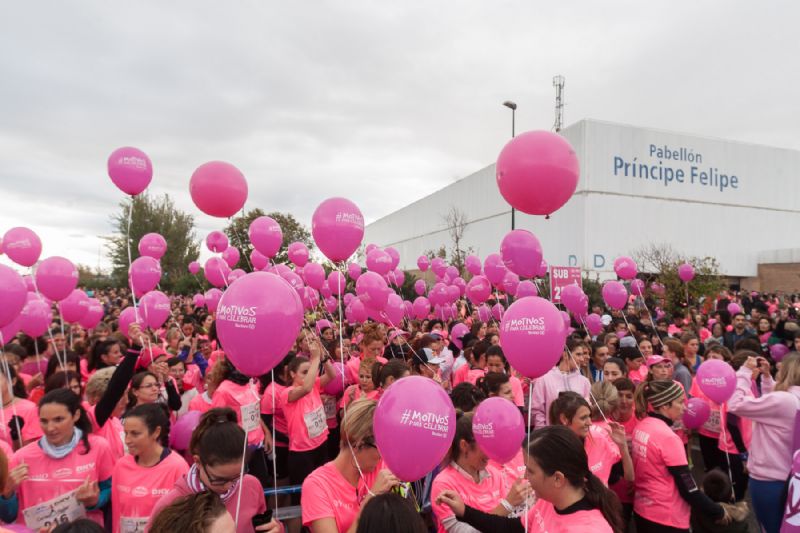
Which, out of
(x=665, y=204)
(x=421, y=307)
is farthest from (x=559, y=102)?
(x=421, y=307)

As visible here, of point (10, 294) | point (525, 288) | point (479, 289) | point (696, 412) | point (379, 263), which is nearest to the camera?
point (10, 294)

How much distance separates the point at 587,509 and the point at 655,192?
106ft

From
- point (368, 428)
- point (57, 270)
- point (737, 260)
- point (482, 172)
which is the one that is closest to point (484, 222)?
point (482, 172)

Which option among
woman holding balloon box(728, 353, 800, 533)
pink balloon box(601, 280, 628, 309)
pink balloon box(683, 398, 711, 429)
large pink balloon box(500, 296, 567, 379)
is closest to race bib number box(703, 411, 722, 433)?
pink balloon box(683, 398, 711, 429)

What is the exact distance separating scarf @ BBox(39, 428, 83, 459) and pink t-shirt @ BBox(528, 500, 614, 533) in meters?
2.73

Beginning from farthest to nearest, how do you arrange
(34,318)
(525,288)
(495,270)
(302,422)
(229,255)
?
(229,255) < (525,288) < (495,270) < (34,318) < (302,422)

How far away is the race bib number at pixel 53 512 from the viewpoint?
8.97ft

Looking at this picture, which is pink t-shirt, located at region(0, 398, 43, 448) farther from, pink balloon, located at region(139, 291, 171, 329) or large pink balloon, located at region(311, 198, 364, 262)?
pink balloon, located at region(139, 291, 171, 329)

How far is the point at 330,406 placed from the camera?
5488 millimetres

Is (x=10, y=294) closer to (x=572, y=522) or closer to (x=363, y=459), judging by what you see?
(x=363, y=459)

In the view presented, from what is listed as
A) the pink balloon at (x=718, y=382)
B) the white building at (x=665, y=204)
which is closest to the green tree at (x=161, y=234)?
the white building at (x=665, y=204)

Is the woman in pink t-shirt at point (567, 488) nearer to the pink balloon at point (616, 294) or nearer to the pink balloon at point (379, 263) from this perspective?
the pink balloon at point (379, 263)

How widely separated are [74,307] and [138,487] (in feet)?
19.0

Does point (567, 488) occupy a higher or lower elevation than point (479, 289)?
lower
